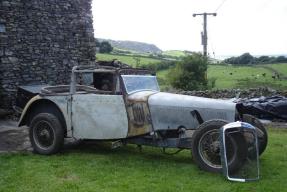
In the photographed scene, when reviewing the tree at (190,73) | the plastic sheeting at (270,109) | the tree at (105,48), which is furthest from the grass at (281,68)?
the plastic sheeting at (270,109)

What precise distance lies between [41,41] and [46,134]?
22.3ft

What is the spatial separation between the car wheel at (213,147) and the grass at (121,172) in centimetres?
19

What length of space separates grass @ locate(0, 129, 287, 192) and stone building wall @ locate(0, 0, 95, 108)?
585cm

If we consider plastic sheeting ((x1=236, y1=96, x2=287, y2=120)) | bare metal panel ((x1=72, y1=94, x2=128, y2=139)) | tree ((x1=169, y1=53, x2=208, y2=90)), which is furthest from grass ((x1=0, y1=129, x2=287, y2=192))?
tree ((x1=169, y1=53, x2=208, y2=90))

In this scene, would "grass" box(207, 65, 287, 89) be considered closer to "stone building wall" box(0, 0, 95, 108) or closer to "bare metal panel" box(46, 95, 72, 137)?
"stone building wall" box(0, 0, 95, 108)

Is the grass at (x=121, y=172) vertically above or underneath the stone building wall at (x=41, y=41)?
underneath

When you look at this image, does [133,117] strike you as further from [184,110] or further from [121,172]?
[121,172]

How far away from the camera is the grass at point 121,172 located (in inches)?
252

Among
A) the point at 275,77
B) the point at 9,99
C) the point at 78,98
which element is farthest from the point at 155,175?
the point at 275,77

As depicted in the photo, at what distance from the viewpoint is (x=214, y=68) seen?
48500 millimetres

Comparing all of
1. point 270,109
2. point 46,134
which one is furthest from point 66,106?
point 270,109

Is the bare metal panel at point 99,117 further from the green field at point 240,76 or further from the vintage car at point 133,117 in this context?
the green field at point 240,76

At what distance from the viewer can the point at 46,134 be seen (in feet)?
28.6

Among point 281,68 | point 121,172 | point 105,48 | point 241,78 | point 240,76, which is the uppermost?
point 105,48
